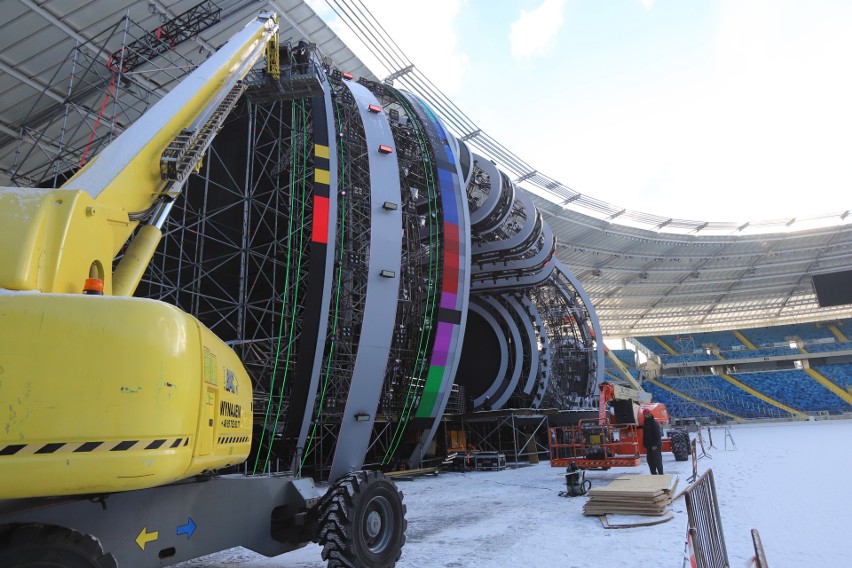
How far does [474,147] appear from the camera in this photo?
38125mm

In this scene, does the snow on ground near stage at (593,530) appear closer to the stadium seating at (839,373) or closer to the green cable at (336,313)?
the green cable at (336,313)

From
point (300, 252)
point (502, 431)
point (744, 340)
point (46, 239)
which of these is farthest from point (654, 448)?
point (744, 340)

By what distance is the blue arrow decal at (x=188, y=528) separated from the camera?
4371 millimetres

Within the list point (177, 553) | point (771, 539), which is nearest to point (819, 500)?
→ point (771, 539)

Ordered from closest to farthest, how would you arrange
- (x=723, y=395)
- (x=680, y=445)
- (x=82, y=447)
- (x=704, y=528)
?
(x=82, y=447)
(x=704, y=528)
(x=680, y=445)
(x=723, y=395)

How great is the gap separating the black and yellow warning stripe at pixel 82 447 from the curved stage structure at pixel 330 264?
1018cm

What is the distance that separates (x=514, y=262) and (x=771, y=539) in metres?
18.4

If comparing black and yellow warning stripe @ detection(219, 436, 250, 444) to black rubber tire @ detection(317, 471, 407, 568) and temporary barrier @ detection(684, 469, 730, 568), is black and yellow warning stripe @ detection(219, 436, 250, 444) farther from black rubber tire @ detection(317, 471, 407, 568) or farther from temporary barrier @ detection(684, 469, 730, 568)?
temporary barrier @ detection(684, 469, 730, 568)

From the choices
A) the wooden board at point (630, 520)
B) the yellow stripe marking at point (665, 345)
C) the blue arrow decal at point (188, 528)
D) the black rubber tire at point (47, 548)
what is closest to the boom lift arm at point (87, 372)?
the black rubber tire at point (47, 548)

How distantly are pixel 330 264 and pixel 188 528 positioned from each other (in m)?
11.0

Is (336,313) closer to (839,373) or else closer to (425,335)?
(425,335)

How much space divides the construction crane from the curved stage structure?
823cm

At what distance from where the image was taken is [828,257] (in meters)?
56.1

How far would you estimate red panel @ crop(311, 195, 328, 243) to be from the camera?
15.0 m
